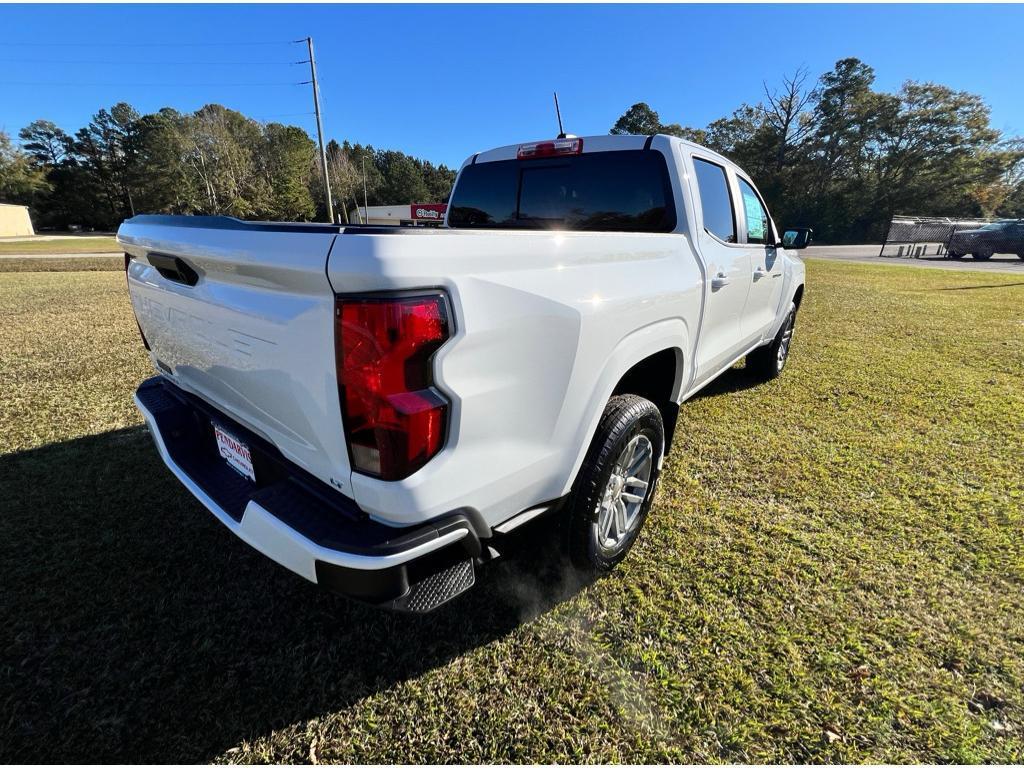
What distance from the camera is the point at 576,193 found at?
2.97m

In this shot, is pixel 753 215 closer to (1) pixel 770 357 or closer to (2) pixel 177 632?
(1) pixel 770 357

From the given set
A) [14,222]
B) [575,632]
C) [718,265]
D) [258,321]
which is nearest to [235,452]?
[258,321]

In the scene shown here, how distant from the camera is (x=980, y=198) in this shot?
148 ft

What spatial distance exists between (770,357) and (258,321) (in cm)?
488

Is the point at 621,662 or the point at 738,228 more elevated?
the point at 738,228

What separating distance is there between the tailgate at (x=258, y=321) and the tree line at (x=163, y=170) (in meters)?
50.2

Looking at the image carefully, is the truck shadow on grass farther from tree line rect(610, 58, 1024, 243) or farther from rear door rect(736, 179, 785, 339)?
tree line rect(610, 58, 1024, 243)

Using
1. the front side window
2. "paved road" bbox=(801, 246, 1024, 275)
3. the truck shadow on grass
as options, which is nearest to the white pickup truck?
the truck shadow on grass

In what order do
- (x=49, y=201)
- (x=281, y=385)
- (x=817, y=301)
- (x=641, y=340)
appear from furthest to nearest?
1. (x=49, y=201)
2. (x=817, y=301)
3. (x=641, y=340)
4. (x=281, y=385)

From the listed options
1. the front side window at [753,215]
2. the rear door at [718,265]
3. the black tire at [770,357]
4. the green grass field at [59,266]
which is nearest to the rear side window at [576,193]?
the rear door at [718,265]

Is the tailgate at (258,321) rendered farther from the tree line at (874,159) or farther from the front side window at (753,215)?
the tree line at (874,159)

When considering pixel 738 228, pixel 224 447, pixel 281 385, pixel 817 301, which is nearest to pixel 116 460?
pixel 224 447

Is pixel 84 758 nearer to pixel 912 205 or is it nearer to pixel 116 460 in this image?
pixel 116 460

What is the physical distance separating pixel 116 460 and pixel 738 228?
459 centimetres
